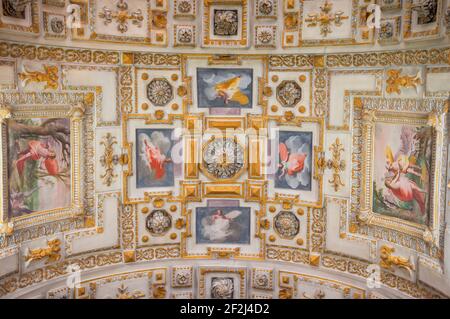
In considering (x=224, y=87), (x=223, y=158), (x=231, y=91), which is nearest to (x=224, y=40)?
(x=224, y=87)

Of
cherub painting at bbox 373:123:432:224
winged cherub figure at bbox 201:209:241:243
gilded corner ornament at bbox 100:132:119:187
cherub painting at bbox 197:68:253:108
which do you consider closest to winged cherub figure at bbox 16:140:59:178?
gilded corner ornament at bbox 100:132:119:187

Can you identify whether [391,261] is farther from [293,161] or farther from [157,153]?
[157,153]

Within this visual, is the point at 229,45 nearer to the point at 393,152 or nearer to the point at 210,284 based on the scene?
the point at 393,152

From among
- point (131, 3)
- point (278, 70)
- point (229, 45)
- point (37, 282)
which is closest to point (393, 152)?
point (278, 70)

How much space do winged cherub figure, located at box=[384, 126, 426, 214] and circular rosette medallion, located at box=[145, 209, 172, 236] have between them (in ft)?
21.9

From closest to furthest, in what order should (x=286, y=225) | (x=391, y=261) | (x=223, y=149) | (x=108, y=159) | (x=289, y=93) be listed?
(x=391, y=261) < (x=108, y=159) < (x=289, y=93) < (x=223, y=149) < (x=286, y=225)

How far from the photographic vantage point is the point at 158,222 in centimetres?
1426

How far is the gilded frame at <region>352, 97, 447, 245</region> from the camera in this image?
10.5m

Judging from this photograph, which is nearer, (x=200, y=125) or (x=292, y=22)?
(x=292, y=22)

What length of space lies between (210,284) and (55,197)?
562cm

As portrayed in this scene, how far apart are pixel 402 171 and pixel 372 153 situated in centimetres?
97

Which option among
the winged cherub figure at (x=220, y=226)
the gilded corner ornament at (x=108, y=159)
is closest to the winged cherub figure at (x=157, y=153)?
the gilded corner ornament at (x=108, y=159)

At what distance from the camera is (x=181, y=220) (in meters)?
14.4

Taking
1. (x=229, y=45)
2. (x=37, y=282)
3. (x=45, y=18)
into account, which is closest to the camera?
(x=45, y=18)
